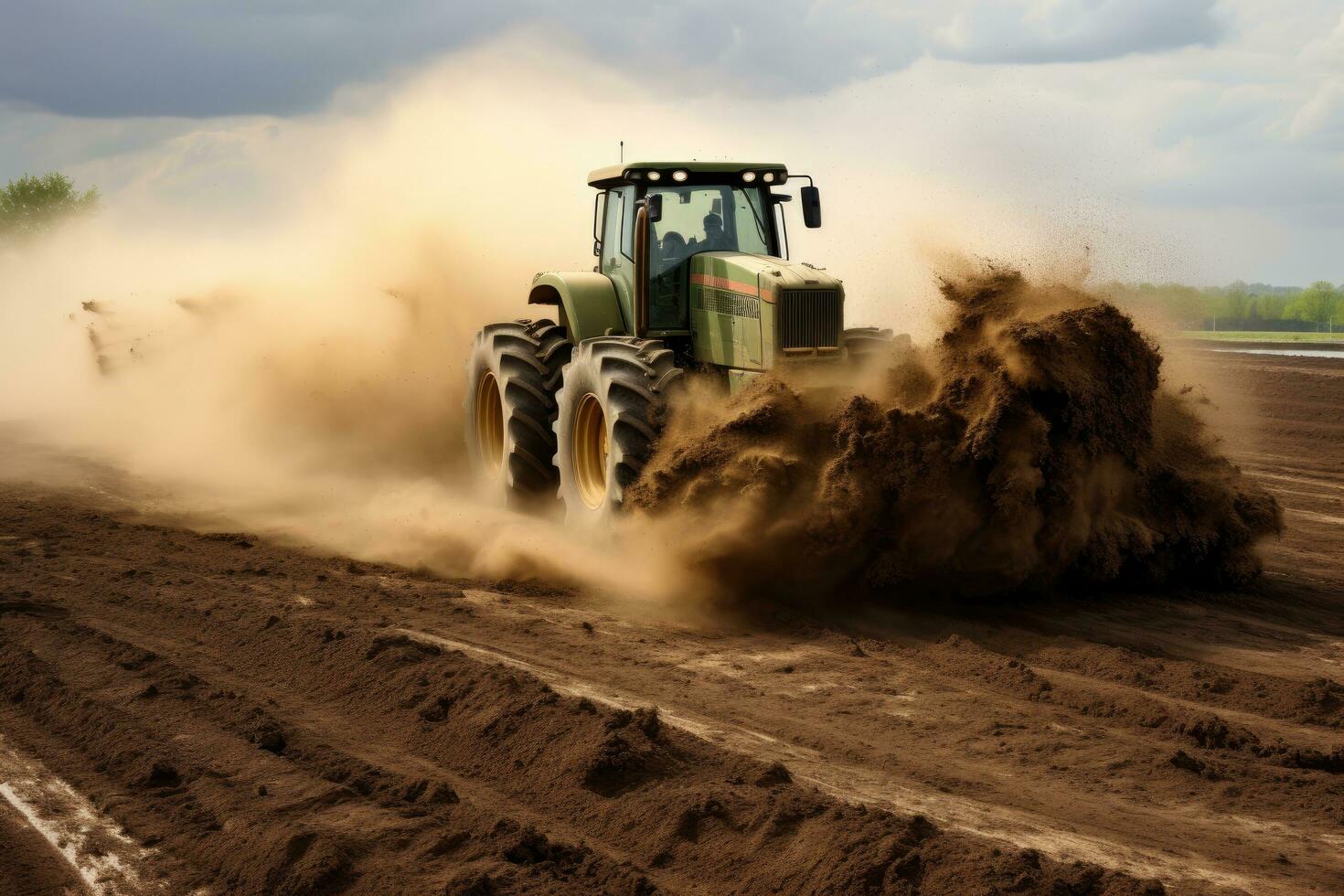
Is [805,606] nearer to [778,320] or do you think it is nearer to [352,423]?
[778,320]

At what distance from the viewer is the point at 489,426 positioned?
12.1m

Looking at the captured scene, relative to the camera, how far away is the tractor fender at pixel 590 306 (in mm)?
10617

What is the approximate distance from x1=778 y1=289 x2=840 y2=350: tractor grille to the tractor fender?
1986mm

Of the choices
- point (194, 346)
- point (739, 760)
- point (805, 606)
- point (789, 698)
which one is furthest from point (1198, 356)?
point (194, 346)

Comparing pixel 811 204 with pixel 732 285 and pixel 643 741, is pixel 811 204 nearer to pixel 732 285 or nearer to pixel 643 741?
pixel 732 285

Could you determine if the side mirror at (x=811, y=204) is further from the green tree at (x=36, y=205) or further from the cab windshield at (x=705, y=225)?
the green tree at (x=36, y=205)

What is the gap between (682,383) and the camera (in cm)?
891

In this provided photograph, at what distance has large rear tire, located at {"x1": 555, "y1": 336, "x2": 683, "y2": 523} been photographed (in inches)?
348

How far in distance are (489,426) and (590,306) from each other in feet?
6.81

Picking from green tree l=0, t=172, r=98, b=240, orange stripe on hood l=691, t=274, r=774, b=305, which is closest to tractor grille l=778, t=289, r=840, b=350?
orange stripe on hood l=691, t=274, r=774, b=305

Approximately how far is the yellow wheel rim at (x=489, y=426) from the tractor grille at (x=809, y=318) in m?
3.86

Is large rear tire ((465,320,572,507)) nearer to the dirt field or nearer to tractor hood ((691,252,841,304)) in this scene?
tractor hood ((691,252,841,304))

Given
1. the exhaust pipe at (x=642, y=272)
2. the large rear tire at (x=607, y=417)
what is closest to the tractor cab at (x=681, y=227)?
the exhaust pipe at (x=642, y=272)

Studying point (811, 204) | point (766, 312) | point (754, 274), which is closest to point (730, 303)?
point (754, 274)
